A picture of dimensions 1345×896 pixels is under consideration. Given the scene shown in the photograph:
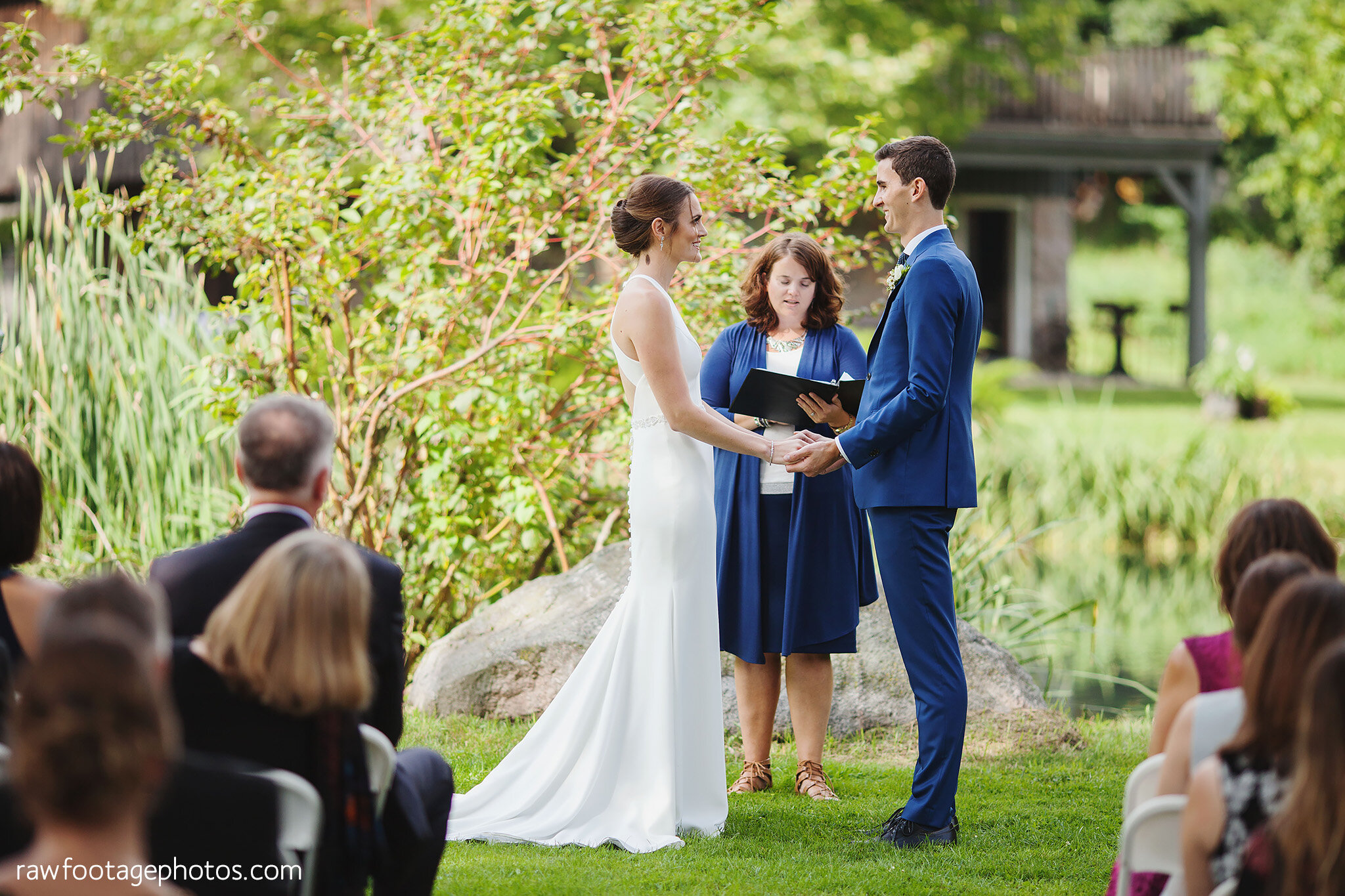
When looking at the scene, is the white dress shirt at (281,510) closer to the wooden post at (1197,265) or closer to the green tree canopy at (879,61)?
the green tree canopy at (879,61)

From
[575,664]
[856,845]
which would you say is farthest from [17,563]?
[575,664]

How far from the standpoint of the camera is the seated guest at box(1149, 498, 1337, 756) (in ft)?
8.28

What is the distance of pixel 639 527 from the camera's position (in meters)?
4.23

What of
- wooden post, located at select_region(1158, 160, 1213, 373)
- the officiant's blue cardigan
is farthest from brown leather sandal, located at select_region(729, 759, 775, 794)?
wooden post, located at select_region(1158, 160, 1213, 373)

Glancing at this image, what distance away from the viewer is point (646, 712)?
13.5ft

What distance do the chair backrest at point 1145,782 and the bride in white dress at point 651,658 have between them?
5.81 feet

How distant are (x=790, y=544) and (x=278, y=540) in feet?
7.91

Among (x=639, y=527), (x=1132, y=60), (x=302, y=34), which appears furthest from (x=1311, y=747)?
(x=1132, y=60)

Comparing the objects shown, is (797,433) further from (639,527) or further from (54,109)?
(54,109)

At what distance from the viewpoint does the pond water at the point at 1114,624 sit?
7.51 meters

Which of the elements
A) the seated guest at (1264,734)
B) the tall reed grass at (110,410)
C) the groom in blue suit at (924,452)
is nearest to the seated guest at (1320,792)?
the seated guest at (1264,734)

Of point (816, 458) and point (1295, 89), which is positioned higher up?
point (1295, 89)

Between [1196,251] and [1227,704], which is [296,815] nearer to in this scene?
[1227,704]

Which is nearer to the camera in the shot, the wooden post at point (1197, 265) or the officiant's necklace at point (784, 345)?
the officiant's necklace at point (784, 345)
